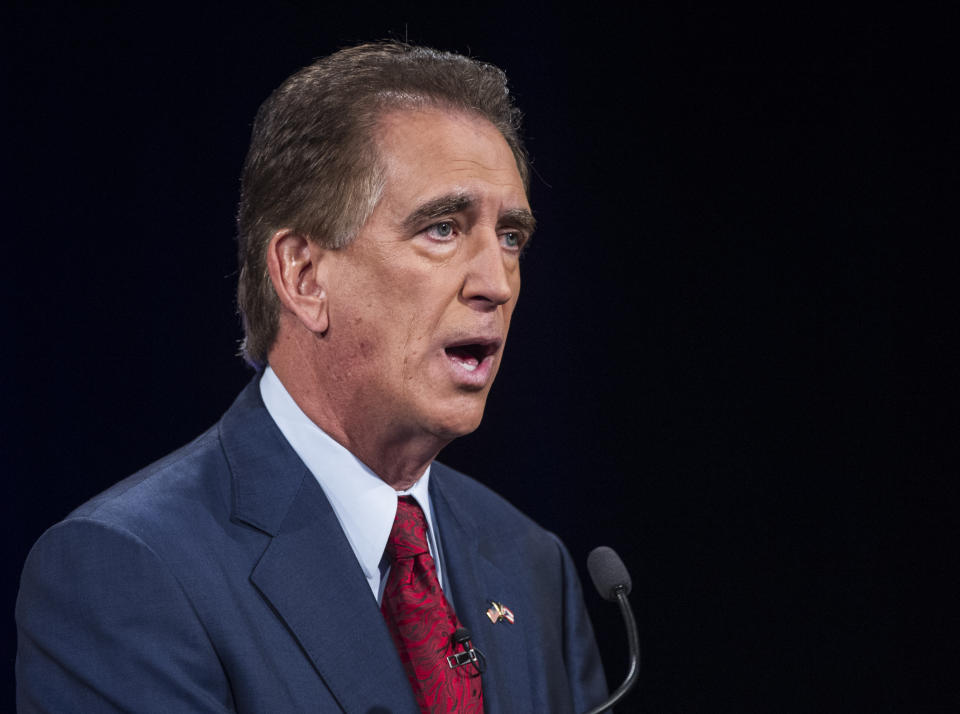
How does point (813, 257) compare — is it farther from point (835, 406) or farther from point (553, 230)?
point (553, 230)

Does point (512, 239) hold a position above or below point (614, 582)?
above

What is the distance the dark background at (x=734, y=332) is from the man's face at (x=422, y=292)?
925mm

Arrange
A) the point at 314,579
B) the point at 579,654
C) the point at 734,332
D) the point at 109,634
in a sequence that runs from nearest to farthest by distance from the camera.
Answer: the point at 109,634 < the point at 314,579 < the point at 579,654 < the point at 734,332

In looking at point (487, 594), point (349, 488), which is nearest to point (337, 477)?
point (349, 488)

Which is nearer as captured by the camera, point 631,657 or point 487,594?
point 631,657

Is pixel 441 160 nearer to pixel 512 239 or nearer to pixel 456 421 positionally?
pixel 512 239

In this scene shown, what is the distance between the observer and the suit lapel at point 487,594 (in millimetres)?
1869

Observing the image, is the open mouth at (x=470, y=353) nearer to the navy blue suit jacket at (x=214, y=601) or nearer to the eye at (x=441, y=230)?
the eye at (x=441, y=230)

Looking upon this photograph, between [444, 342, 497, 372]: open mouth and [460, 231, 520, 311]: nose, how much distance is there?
7cm

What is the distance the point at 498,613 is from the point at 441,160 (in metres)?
0.83

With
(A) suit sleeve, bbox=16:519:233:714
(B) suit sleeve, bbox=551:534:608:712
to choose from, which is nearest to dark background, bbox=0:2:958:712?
(B) suit sleeve, bbox=551:534:608:712

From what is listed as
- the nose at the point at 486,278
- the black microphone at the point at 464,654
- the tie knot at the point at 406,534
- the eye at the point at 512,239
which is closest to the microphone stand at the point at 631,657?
the black microphone at the point at 464,654

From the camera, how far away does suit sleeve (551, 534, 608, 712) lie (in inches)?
81.1

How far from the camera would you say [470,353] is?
1.78 meters
